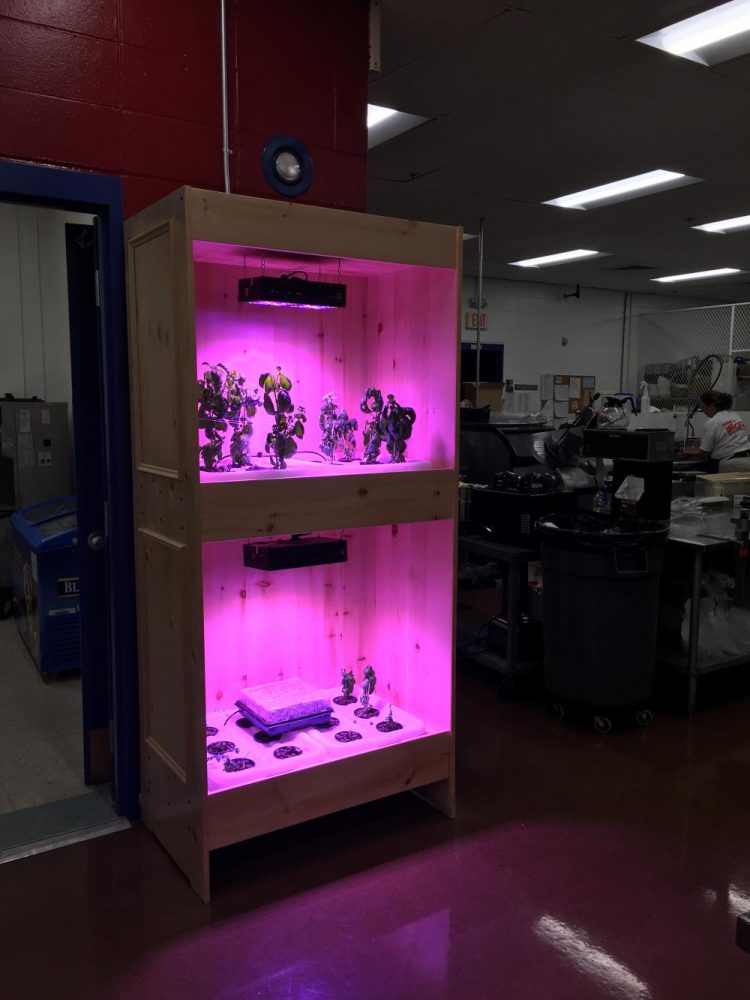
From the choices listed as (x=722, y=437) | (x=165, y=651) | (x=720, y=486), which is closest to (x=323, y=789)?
(x=165, y=651)

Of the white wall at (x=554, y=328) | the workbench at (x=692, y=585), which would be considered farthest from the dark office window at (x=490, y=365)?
the workbench at (x=692, y=585)

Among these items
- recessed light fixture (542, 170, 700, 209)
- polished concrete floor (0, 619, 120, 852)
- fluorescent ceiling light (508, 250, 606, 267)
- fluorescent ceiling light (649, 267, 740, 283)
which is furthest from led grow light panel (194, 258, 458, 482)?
fluorescent ceiling light (649, 267, 740, 283)

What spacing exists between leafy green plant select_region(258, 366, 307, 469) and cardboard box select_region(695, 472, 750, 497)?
311cm

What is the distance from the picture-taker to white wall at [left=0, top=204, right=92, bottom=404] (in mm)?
6188

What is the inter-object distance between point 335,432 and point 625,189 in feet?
14.1

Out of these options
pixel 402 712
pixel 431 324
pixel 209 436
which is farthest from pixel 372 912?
pixel 431 324

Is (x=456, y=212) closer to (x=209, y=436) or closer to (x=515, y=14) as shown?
(x=515, y=14)

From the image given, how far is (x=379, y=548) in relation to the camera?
10.4 feet

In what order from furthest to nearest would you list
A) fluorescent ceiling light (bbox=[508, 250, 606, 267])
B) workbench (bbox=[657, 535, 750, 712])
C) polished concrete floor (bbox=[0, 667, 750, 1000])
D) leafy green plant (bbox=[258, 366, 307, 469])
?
fluorescent ceiling light (bbox=[508, 250, 606, 267]), workbench (bbox=[657, 535, 750, 712]), leafy green plant (bbox=[258, 366, 307, 469]), polished concrete floor (bbox=[0, 667, 750, 1000])

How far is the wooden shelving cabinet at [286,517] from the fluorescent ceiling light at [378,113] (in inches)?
67.0

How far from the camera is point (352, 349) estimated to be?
308cm

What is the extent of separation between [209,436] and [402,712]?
4.30ft

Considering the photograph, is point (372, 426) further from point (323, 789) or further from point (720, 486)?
point (720, 486)

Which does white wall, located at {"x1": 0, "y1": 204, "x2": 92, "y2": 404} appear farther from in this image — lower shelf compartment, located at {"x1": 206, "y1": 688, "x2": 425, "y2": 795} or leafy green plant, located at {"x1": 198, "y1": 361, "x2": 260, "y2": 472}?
lower shelf compartment, located at {"x1": 206, "y1": 688, "x2": 425, "y2": 795}
